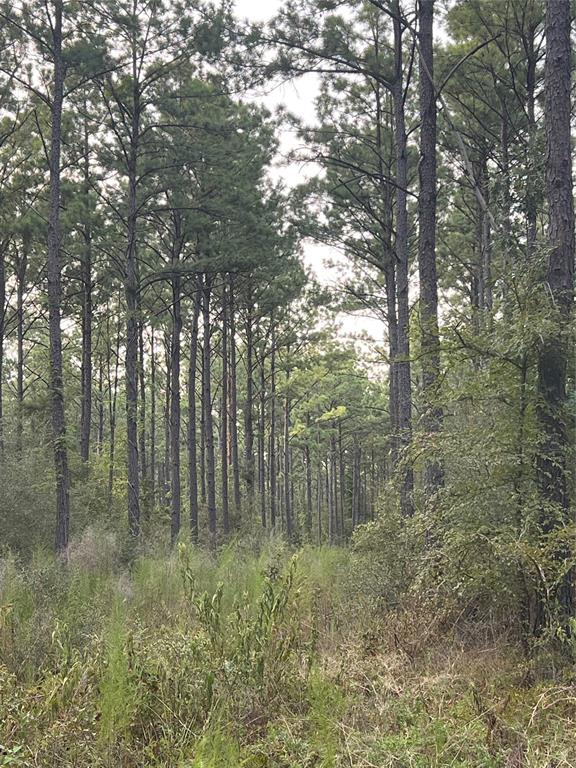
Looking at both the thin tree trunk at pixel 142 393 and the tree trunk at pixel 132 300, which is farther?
the thin tree trunk at pixel 142 393

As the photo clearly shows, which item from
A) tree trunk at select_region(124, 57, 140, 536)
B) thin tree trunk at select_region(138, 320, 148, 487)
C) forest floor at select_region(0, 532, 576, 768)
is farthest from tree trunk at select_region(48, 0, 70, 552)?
forest floor at select_region(0, 532, 576, 768)

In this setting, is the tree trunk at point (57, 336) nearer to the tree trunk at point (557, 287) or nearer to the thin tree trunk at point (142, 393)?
the thin tree trunk at point (142, 393)

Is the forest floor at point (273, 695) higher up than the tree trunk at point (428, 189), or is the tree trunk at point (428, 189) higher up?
the tree trunk at point (428, 189)

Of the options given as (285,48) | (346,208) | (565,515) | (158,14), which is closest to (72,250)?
(158,14)

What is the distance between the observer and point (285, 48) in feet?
24.8

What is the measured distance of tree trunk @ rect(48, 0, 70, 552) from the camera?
8.88 m

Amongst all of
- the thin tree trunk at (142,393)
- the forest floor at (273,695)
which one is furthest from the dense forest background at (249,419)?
the thin tree trunk at (142,393)

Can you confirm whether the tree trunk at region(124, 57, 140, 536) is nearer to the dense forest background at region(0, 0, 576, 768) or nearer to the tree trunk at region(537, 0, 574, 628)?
the dense forest background at region(0, 0, 576, 768)

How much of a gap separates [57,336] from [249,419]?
8.40 meters

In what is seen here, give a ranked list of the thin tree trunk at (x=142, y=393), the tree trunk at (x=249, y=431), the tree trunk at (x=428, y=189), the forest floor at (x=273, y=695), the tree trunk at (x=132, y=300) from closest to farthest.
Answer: the forest floor at (x=273, y=695) < the tree trunk at (x=428, y=189) < the tree trunk at (x=132, y=300) < the thin tree trunk at (x=142, y=393) < the tree trunk at (x=249, y=431)

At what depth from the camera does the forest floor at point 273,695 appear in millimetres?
2914

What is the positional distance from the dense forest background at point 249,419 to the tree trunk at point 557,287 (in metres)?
0.03

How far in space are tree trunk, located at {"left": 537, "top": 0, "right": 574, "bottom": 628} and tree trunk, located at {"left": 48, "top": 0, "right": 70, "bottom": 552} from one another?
6.93 m

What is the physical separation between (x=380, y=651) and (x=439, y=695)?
1.00 metres
